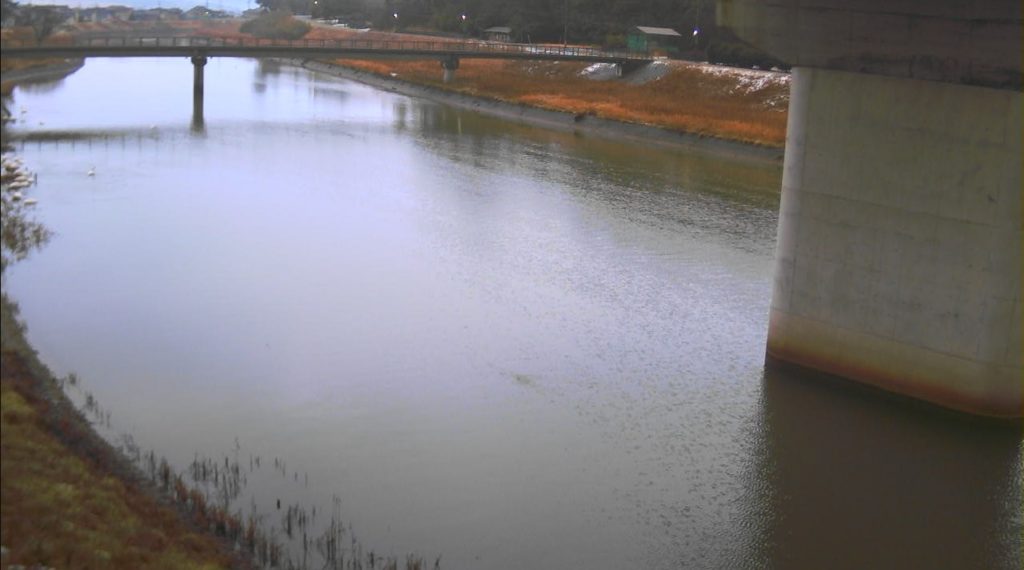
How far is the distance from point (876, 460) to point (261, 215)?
43.8 ft

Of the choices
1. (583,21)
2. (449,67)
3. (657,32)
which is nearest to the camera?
(449,67)

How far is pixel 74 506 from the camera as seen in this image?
7.23 metres

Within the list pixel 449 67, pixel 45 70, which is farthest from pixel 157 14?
pixel 449 67

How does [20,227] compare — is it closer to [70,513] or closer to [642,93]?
[70,513]

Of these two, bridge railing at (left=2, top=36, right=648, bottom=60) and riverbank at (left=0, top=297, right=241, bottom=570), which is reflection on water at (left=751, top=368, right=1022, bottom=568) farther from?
bridge railing at (left=2, top=36, right=648, bottom=60)

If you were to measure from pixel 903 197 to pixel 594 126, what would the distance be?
90.8 ft

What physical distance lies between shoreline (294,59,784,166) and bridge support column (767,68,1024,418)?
63.3 ft

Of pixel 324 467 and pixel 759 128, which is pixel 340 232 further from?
pixel 759 128

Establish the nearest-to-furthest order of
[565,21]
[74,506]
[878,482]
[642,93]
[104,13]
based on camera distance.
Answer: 1. [74,506]
2. [878,482]
3. [104,13]
4. [642,93]
5. [565,21]

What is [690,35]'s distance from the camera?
61.1 meters

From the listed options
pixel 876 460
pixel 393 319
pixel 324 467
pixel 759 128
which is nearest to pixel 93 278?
pixel 393 319

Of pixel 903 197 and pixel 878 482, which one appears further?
pixel 903 197

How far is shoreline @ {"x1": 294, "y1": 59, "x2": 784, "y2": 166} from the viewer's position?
3409 centimetres

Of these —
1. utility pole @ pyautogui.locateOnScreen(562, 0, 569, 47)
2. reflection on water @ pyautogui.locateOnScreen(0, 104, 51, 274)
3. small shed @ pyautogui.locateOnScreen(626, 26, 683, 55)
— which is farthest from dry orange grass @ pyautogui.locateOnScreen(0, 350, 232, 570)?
utility pole @ pyautogui.locateOnScreen(562, 0, 569, 47)
